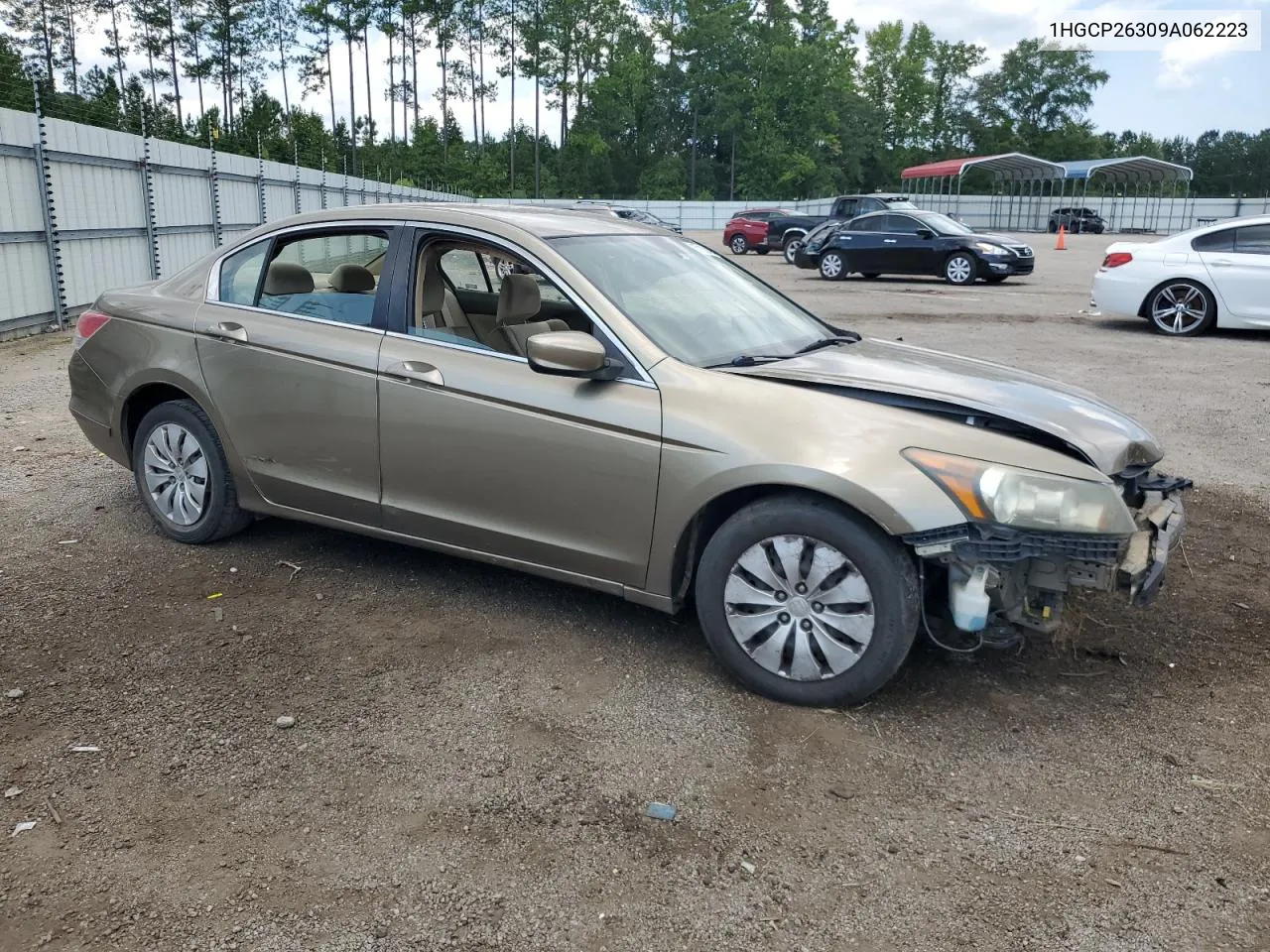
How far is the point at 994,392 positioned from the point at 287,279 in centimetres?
307

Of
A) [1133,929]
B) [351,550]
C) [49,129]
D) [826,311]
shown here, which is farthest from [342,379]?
[826,311]

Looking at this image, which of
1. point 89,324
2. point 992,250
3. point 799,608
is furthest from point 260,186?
point 799,608

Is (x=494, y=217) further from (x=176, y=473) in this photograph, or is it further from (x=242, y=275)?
(x=176, y=473)

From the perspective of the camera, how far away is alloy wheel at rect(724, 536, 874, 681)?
137 inches

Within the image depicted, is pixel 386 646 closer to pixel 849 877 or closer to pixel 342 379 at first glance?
pixel 342 379

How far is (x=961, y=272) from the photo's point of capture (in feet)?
69.4

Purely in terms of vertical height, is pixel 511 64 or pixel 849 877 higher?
pixel 511 64

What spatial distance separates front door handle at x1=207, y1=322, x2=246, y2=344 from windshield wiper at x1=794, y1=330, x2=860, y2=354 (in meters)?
2.40

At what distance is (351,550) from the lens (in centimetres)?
514

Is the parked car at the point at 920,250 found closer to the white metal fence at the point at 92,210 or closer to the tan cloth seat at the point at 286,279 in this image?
the white metal fence at the point at 92,210

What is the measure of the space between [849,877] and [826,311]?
14.3 metres

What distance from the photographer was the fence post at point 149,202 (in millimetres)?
14852

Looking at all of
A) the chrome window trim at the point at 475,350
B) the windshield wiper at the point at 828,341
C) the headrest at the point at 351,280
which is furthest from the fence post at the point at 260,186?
the windshield wiper at the point at 828,341

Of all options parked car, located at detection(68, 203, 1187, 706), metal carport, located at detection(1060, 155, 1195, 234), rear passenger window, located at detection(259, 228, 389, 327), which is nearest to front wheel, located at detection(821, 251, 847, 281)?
parked car, located at detection(68, 203, 1187, 706)
